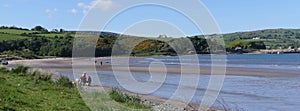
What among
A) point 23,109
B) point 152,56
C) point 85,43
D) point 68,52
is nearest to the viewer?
point 23,109

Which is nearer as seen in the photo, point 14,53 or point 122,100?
point 122,100

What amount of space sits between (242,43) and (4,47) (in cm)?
10668

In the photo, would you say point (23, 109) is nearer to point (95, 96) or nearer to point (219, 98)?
point (95, 96)

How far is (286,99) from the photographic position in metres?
24.6

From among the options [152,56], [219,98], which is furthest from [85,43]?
[219,98]

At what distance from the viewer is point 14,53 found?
10375 cm

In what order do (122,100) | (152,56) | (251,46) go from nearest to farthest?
(122,100), (152,56), (251,46)

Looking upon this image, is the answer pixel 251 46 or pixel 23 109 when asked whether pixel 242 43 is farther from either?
pixel 23 109

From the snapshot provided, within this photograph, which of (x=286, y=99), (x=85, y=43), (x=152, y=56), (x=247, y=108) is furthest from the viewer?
(x=152, y=56)

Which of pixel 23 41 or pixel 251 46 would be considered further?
pixel 251 46

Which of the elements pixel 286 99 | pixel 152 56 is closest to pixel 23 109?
pixel 286 99

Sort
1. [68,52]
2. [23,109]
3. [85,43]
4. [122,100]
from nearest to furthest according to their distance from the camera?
[23,109] → [122,100] → [85,43] → [68,52]

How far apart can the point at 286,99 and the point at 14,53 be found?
88832 mm

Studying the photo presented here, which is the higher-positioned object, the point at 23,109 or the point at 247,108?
the point at 23,109
